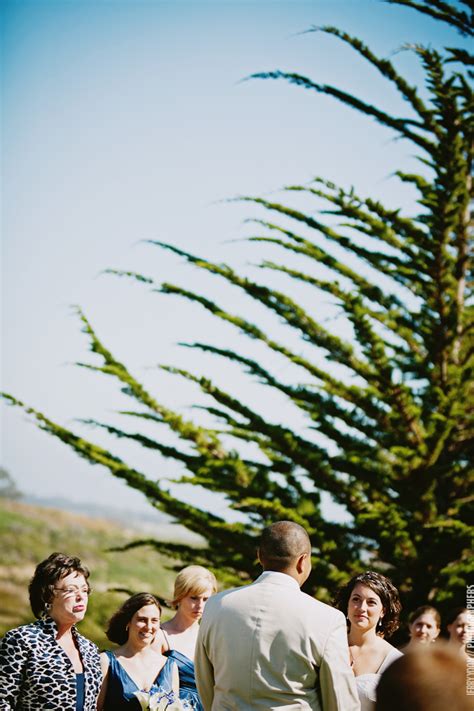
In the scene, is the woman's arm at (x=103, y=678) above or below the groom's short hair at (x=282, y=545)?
below

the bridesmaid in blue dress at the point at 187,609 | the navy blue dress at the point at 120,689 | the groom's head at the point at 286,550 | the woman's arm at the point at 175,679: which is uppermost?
the groom's head at the point at 286,550

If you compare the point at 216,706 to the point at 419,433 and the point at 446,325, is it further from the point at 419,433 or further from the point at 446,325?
the point at 446,325

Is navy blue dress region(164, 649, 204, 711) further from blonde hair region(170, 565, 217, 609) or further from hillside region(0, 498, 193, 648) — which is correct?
hillside region(0, 498, 193, 648)

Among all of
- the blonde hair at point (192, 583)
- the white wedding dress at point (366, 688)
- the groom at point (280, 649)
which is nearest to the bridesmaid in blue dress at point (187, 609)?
the blonde hair at point (192, 583)

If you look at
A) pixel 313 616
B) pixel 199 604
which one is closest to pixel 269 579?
pixel 313 616

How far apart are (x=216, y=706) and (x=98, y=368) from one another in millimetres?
→ 5717

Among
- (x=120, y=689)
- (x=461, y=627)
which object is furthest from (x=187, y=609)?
(x=461, y=627)

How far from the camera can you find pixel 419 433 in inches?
343

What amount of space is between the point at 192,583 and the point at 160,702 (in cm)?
111

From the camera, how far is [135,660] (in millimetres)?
5082

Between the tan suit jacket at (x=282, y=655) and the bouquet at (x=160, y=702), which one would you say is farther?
the bouquet at (x=160, y=702)

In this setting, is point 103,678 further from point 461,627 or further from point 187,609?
point 461,627

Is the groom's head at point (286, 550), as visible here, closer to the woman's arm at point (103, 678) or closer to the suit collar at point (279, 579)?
the suit collar at point (279, 579)

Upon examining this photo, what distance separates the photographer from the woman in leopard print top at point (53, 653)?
422 cm
